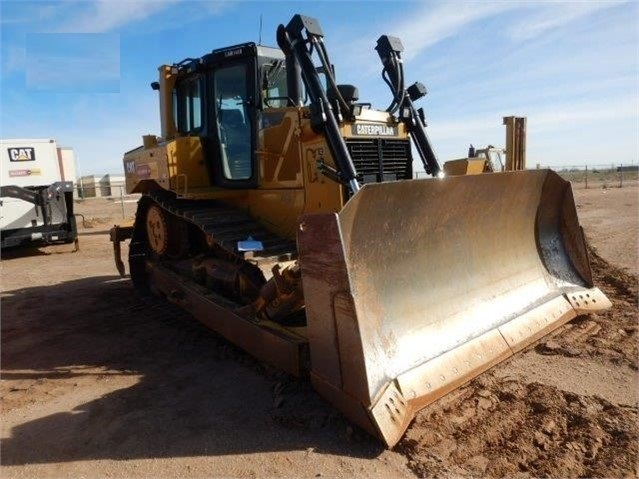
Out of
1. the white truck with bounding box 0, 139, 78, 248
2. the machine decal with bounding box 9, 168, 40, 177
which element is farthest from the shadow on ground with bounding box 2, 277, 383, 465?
the machine decal with bounding box 9, 168, 40, 177

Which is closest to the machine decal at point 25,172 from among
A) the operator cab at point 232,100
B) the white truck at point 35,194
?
the white truck at point 35,194

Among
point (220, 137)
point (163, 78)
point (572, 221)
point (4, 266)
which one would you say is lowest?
point (4, 266)

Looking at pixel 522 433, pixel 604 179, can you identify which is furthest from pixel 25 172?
pixel 604 179

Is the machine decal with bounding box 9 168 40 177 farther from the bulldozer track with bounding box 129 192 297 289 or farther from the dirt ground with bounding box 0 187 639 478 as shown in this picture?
the dirt ground with bounding box 0 187 639 478

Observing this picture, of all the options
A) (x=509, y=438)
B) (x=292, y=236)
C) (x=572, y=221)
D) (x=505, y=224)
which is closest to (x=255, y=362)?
(x=292, y=236)

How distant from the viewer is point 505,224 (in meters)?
4.91

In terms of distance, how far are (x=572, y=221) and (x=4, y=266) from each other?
36.0 ft

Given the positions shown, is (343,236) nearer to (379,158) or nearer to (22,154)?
(379,158)

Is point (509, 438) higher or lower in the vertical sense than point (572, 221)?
lower

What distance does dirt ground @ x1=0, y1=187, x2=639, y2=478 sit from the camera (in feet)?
9.89

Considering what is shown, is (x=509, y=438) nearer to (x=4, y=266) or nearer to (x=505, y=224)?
(x=505, y=224)

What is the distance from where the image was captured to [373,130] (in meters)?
4.74

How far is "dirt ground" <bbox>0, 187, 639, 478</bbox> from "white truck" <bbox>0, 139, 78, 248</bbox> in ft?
23.8

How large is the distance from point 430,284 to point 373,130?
156 centimetres
